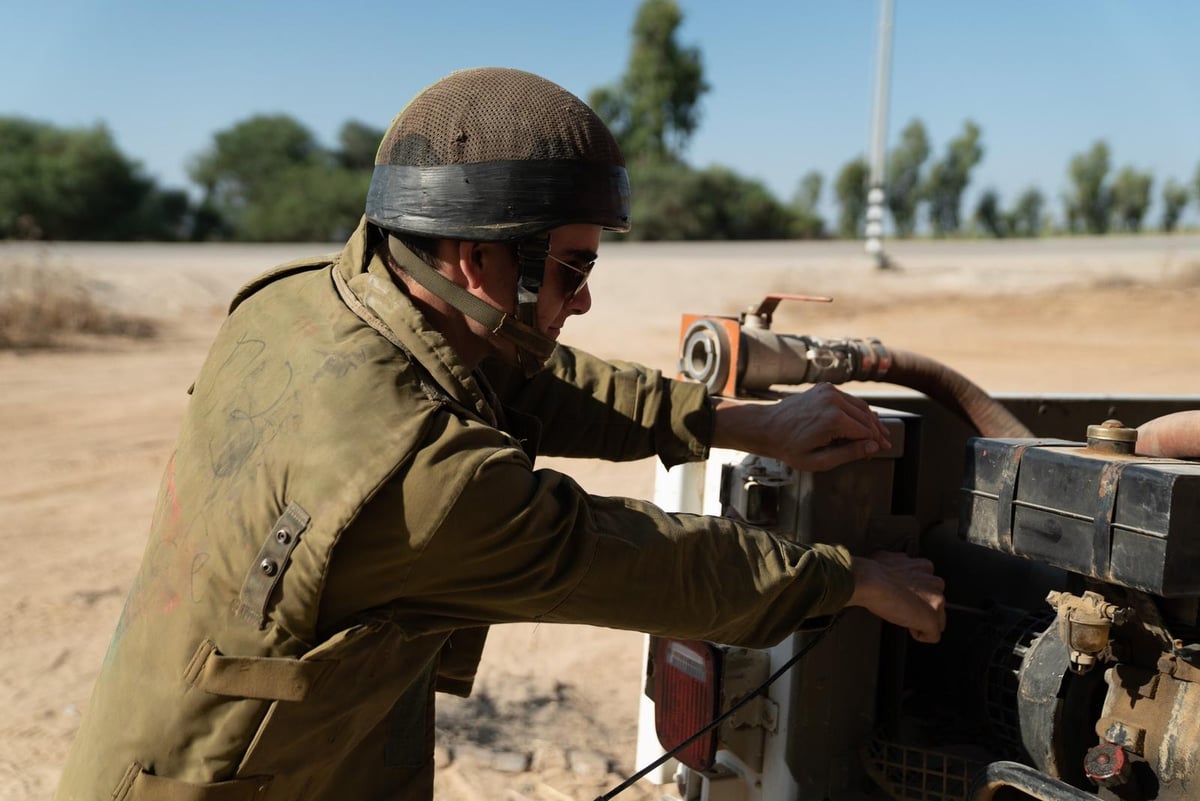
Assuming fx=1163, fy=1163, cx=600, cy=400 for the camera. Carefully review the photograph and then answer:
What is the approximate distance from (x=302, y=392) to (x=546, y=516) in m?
0.42

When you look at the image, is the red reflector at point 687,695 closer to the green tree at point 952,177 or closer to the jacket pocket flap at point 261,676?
the jacket pocket flap at point 261,676

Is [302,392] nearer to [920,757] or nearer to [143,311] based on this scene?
[920,757]

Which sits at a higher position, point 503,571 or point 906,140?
point 906,140

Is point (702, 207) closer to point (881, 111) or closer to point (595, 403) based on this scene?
point (881, 111)

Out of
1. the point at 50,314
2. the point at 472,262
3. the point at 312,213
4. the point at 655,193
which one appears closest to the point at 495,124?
the point at 472,262

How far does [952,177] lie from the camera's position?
137 feet

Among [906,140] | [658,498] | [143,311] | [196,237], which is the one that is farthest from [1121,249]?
[196,237]

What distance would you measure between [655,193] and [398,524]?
3222 cm

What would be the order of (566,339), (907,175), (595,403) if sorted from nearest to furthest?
1. (595,403)
2. (566,339)
3. (907,175)

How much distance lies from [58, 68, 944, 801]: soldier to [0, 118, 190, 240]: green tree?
3434cm

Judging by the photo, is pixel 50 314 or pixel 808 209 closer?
pixel 50 314

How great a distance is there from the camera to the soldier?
1692mm

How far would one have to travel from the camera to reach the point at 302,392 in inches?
69.7

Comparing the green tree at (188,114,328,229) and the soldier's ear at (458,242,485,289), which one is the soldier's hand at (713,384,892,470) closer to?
the soldier's ear at (458,242,485,289)
